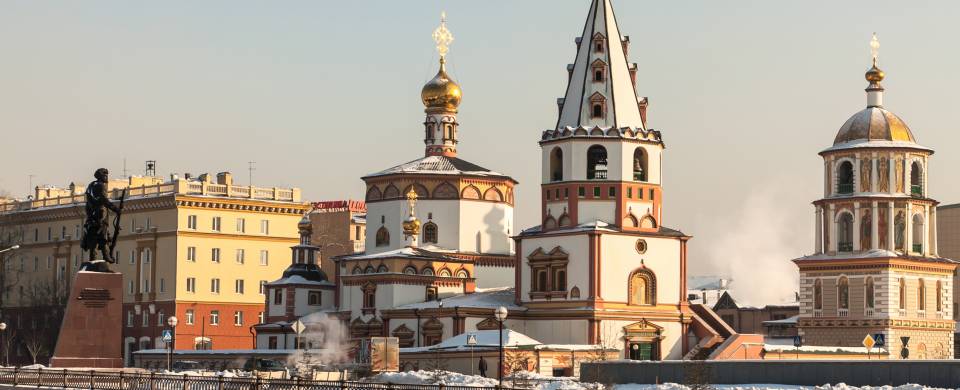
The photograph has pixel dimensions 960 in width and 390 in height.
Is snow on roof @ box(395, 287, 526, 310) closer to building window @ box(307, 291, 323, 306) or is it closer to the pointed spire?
the pointed spire

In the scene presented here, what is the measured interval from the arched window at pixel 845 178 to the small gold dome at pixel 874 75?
4.30 m

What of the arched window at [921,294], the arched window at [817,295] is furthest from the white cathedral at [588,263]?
the arched window at [921,294]

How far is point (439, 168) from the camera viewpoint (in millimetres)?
92125

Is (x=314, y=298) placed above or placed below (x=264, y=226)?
below

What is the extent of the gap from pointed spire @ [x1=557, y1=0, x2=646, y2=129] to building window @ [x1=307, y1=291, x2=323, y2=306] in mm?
20392

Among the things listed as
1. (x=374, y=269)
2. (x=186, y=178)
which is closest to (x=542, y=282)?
(x=374, y=269)

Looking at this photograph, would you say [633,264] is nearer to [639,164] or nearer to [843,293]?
[639,164]

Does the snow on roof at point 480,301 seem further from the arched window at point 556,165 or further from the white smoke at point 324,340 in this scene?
the arched window at point 556,165

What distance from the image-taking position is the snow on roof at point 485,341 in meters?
74.2

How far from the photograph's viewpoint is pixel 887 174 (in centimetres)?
8369

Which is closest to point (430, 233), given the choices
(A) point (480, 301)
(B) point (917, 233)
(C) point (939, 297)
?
(A) point (480, 301)

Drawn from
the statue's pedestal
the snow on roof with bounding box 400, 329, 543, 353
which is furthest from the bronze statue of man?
the snow on roof with bounding box 400, 329, 543, 353

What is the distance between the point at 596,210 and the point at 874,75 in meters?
15.9

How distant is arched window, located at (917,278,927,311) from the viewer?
83.8 meters
